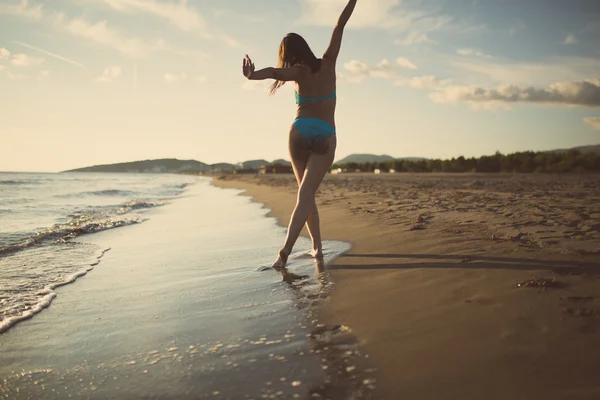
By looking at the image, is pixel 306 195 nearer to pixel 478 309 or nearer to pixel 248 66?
pixel 248 66

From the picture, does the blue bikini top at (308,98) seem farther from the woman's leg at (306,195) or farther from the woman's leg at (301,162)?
the woman's leg at (306,195)

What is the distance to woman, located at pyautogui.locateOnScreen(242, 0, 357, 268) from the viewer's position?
379cm

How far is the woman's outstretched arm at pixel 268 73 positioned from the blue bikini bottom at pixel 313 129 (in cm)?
45

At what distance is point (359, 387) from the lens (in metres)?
1.61

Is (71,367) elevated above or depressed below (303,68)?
below

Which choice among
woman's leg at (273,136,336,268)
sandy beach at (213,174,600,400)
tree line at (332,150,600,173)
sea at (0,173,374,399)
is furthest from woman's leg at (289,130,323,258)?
tree line at (332,150,600,173)

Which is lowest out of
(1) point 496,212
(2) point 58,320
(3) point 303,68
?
(2) point 58,320

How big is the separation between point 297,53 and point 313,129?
0.73 m

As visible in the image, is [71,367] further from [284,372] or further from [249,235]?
[249,235]

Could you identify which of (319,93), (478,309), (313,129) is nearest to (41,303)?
(313,129)

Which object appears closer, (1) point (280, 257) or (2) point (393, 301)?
(2) point (393, 301)

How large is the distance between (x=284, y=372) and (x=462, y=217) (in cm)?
473

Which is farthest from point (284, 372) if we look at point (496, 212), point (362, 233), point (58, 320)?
point (496, 212)

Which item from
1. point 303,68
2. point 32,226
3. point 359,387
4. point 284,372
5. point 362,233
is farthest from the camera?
point 32,226
